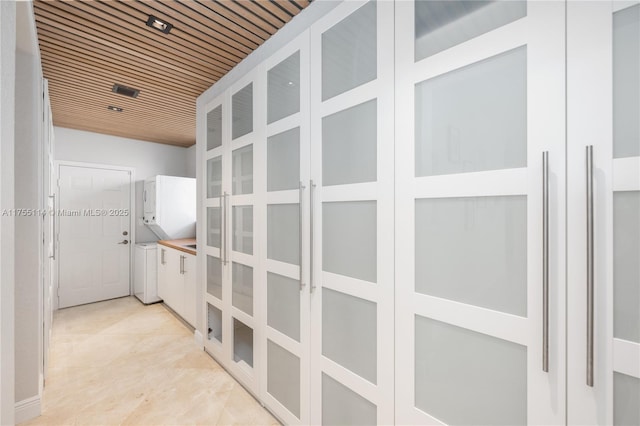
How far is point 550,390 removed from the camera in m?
0.94

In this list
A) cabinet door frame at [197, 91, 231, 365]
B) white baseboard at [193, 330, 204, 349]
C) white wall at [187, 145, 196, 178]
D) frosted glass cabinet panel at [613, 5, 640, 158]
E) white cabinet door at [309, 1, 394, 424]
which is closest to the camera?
frosted glass cabinet panel at [613, 5, 640, 158]

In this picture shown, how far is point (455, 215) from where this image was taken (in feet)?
3.77

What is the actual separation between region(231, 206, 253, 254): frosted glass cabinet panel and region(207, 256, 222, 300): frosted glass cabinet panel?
0.42 m

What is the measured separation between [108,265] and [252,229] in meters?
3.80

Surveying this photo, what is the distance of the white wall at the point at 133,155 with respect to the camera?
4.42m

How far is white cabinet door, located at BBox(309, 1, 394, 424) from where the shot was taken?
1.37 meters

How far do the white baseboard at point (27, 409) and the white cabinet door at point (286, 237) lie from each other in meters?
1.52

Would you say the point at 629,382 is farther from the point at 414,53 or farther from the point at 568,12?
the point at 414,53

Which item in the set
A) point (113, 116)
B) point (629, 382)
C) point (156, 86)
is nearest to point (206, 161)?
point (156, 86)

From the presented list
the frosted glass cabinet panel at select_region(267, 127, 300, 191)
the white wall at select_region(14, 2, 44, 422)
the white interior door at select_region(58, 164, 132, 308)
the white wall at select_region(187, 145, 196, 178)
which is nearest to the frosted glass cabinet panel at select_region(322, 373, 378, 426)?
the frosted glass cabinet panel at select_region(267, 127, 300, 191)

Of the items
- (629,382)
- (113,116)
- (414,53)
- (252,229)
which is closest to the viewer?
(629,382)

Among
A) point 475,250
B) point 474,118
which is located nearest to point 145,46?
point 474,118

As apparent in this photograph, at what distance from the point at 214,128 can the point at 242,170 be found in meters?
0.75

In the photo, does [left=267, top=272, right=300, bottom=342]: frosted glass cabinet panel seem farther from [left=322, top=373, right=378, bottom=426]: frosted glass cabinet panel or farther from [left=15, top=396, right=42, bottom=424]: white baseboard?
[left=15, top=396, right=42, bottom=424]: white baseboard
